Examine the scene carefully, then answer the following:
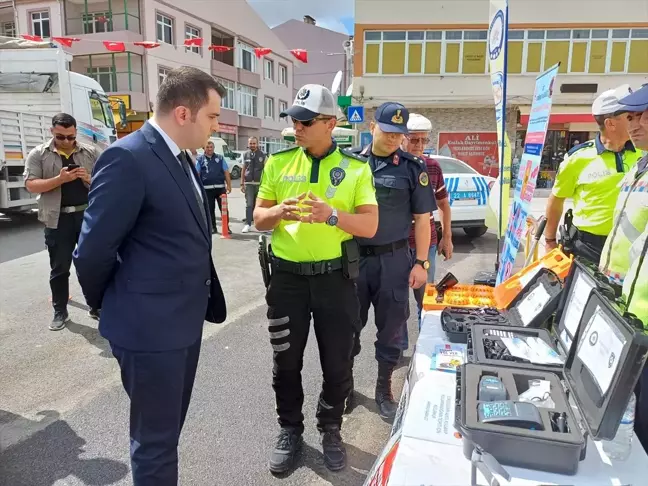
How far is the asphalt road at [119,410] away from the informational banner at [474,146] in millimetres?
18445

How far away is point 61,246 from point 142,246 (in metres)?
3.08

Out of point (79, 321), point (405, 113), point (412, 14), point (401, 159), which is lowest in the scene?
point (79, 321)

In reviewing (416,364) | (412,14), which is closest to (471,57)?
(412,14)

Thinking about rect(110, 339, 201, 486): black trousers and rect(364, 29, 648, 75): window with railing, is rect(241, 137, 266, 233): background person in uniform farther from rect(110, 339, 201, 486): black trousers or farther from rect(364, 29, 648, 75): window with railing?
rect(364, 29, 648, 75): window with railing

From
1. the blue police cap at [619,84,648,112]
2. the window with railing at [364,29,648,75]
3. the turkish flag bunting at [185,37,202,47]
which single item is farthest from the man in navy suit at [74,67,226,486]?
the window with railing at [364,29,648,75]

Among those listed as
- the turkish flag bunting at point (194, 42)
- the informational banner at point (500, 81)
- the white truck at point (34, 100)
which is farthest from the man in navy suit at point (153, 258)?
the turkish flag bunting at point (194, 42)

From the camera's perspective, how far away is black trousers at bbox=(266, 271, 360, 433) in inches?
96.5

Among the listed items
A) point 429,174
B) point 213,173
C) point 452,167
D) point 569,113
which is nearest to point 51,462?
point 429,174

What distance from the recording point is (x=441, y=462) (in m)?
1.39

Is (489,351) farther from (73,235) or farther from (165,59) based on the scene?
(165,59)

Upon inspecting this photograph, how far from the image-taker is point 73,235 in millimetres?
4445

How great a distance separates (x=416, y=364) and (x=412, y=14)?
70.6ft

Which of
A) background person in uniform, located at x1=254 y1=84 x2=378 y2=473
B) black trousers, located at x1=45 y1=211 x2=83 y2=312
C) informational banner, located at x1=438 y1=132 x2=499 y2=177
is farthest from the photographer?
informational banner, located at x1=438 y1=132 x2=499 y2=177

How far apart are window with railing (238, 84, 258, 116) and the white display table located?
34.3 metres
